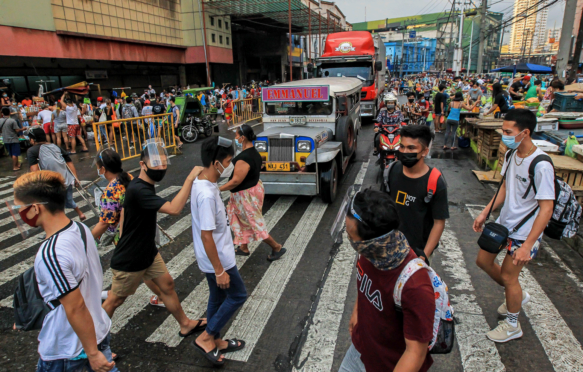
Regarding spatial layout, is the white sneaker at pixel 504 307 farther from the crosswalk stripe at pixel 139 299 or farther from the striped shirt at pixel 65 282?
the crosswalk stripe at pixel 139 299

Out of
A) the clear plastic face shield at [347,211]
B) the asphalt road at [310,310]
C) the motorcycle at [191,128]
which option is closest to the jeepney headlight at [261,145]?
the asphalt road at [310,310]

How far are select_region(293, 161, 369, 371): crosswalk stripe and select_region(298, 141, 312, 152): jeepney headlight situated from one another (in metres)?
2.47

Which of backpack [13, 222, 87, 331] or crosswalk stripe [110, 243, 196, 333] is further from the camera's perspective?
crosswalk stripe [110, 243, 196, 333]

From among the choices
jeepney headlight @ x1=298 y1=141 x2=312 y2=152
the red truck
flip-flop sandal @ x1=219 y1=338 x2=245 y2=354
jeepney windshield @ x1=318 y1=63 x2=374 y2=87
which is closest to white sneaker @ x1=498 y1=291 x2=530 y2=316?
flip-flop sandal @ x1=219 y1=338 x2=245 y2=354

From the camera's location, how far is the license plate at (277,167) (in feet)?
23.4

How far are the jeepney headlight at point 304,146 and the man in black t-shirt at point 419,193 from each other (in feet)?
13.1

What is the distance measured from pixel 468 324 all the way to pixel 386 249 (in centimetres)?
Result: 272

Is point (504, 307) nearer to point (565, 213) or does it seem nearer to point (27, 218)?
point (565, 213)

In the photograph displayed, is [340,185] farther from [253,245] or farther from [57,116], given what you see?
[57,116]

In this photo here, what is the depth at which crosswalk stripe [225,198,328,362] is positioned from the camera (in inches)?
144

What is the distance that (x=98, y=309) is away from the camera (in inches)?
90.7

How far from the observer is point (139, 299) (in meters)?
4.34

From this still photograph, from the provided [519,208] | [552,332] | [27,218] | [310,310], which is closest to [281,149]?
[310,310]

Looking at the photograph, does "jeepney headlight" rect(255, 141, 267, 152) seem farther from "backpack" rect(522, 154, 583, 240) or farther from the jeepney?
"backpack" rect(522, 154, 583, 240)
